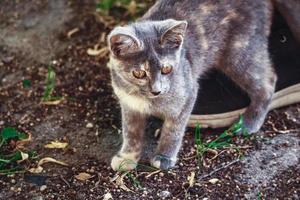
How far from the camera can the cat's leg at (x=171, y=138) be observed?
3254mm

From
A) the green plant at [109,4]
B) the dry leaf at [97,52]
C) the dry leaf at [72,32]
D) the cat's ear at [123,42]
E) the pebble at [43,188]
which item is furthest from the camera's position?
the green plant at [109,4]

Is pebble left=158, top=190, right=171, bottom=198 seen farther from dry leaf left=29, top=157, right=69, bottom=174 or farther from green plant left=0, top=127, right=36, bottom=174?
green plant left=0, top=127, right=36, bottom=174

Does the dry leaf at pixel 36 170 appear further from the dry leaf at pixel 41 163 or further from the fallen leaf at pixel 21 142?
the fallen leaf at pixel 21 142

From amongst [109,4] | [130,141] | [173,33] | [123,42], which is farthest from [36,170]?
[109,4]

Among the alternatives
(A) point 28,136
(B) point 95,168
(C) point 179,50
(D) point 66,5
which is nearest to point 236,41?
(C) point 179,50

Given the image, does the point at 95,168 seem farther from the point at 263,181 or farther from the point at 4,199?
the point at 263,181

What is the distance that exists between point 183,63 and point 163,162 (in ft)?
1.79

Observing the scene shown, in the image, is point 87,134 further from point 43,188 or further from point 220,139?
point 220,139

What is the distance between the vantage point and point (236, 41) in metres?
3.39

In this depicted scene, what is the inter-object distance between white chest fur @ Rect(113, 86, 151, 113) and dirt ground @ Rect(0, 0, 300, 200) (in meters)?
0.35

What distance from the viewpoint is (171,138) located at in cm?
329

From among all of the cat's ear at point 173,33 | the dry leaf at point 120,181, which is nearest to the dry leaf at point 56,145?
the dry leaf at point 120,181

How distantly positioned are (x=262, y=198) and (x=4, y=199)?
1.35 metres

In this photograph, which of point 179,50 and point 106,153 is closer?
point 179,50
